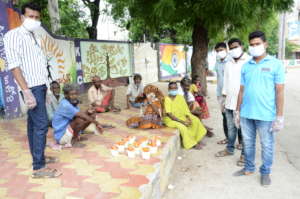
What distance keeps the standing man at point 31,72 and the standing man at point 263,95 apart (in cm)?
231

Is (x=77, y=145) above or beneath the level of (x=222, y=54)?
beneath

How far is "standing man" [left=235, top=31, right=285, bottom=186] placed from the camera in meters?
2.78

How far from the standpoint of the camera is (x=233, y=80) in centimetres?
366

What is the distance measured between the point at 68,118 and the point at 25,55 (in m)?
1.20

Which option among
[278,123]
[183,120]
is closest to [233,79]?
[278,123]

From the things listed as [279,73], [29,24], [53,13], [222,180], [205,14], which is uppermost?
[53,13]

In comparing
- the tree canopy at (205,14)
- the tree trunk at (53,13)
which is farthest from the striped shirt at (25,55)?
the tree trunk at (53,13)

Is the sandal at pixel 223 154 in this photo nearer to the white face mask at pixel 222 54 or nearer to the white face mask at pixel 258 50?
the white face mask at pixel 222 54

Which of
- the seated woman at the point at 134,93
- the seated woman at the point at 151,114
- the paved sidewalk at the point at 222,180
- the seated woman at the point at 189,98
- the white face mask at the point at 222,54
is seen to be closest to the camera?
the paved sidewalk at the point at 222,180

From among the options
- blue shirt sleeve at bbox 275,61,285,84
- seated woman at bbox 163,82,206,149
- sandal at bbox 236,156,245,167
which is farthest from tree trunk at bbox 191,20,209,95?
blue shirt sleeve at bbox 275,61,285,84

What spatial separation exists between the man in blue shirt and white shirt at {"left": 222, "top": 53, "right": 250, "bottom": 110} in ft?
6.70

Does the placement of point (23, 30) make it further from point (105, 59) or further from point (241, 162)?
point (105, 59)

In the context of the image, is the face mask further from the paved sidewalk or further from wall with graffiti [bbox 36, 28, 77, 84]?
wall with graffiti [bbox 36, 28, 77, 84]

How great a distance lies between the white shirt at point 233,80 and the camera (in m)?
3.63
